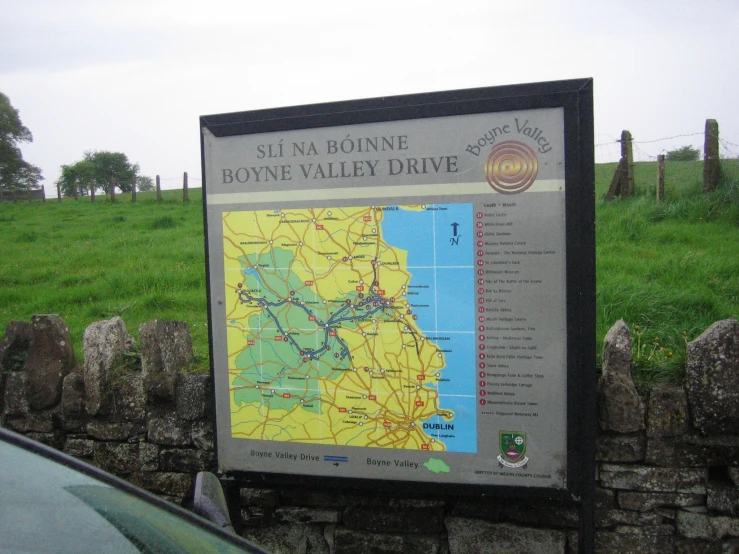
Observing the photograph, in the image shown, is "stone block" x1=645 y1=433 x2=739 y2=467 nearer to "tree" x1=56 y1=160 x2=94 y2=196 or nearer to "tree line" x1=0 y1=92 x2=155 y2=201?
"tree line" x1=0 y1=92 x2=155 y2=201

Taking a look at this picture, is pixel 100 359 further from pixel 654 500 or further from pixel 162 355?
pixel 654 500

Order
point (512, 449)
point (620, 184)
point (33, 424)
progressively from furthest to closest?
point (620, 184) → point (33, 424) → point (512, 449)

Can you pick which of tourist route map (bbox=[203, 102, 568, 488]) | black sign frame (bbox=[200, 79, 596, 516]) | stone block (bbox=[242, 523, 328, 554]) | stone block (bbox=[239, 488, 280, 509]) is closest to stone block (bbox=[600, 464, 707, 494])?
black sign frame (bbox=[200, 79, 596, 516])

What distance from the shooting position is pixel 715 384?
3.01 metres

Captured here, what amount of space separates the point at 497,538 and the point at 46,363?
278 cm

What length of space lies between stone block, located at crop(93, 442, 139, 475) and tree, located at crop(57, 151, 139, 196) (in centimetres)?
3627

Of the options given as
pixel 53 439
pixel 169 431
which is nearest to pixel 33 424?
pixel 53 439

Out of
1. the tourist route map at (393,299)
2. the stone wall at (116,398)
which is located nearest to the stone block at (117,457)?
the stone wall at (116,398)

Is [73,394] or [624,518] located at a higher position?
[73,394]

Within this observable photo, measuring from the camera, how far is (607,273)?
5719mm

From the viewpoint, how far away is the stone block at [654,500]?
10.3 feet

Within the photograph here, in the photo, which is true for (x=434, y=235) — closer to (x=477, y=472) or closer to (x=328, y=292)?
(x=328, y=292)

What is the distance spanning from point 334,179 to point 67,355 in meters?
2.15

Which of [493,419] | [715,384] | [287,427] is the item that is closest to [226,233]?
[287,427]
